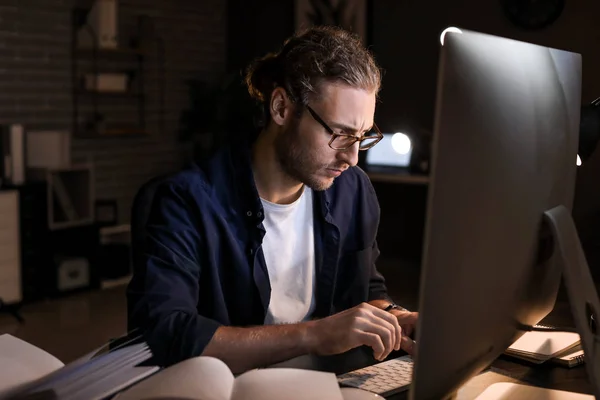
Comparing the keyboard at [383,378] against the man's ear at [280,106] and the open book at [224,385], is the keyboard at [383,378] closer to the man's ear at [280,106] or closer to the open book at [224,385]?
the open book at [224,385]

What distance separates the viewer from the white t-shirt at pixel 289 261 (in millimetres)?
1824

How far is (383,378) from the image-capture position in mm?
1297

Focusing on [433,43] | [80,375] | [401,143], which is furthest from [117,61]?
[80,375]

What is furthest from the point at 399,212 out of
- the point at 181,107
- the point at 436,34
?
the point at 181,107

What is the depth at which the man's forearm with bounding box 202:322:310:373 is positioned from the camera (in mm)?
1425

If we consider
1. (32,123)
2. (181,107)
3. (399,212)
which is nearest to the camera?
(32,123)

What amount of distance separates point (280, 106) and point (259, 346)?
67 centimetres

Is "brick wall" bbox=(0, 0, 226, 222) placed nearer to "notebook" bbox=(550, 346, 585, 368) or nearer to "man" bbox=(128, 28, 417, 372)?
"man" bbox=(128, 28, 417, 372)

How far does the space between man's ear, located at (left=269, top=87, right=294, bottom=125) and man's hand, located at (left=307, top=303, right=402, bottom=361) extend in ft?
2.10

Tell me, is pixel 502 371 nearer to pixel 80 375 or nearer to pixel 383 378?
pixel 383 378

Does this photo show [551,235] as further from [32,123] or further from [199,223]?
[32,123]

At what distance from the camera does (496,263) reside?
0.87 metres

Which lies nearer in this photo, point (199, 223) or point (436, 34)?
point (199, 223)

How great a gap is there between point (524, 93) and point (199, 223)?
95cm
